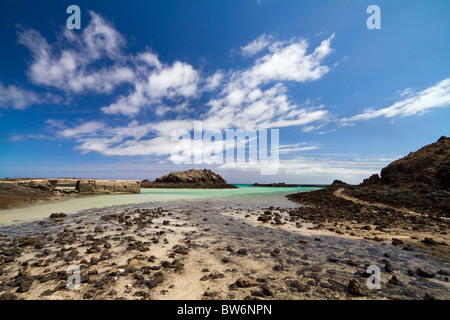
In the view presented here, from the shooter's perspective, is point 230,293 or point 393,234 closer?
point 230,293

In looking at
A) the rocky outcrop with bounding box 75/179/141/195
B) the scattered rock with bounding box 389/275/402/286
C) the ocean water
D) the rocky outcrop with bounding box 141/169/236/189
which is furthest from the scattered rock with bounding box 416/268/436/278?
the rocky outcrop with bounding box 141/169/236/189

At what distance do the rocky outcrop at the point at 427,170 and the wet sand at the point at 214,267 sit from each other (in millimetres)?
21212

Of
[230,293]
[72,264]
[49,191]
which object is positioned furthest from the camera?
[49,191]

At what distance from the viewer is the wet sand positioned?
386 cm

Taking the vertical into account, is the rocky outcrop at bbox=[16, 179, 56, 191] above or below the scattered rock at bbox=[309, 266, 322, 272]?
above

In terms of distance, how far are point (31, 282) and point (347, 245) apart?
32.2 feet

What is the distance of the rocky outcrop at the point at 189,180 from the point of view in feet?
236

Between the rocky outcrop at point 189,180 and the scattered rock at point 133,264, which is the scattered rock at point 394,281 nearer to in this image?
the scattered rock at point 133,264

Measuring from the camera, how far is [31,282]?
403cm

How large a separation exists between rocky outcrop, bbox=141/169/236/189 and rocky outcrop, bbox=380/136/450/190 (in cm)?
5892

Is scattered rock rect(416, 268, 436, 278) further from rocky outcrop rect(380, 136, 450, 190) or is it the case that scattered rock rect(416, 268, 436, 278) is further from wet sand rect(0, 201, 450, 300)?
rocky outcrop rect(380, 136, 450, 190)

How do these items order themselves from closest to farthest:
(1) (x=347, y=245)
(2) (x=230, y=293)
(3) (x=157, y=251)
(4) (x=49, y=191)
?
(2) (x=230, y=293) → (3) (x=157, y=251) → (1) (x=347, y=245) → (4) (x=49, y=191)
